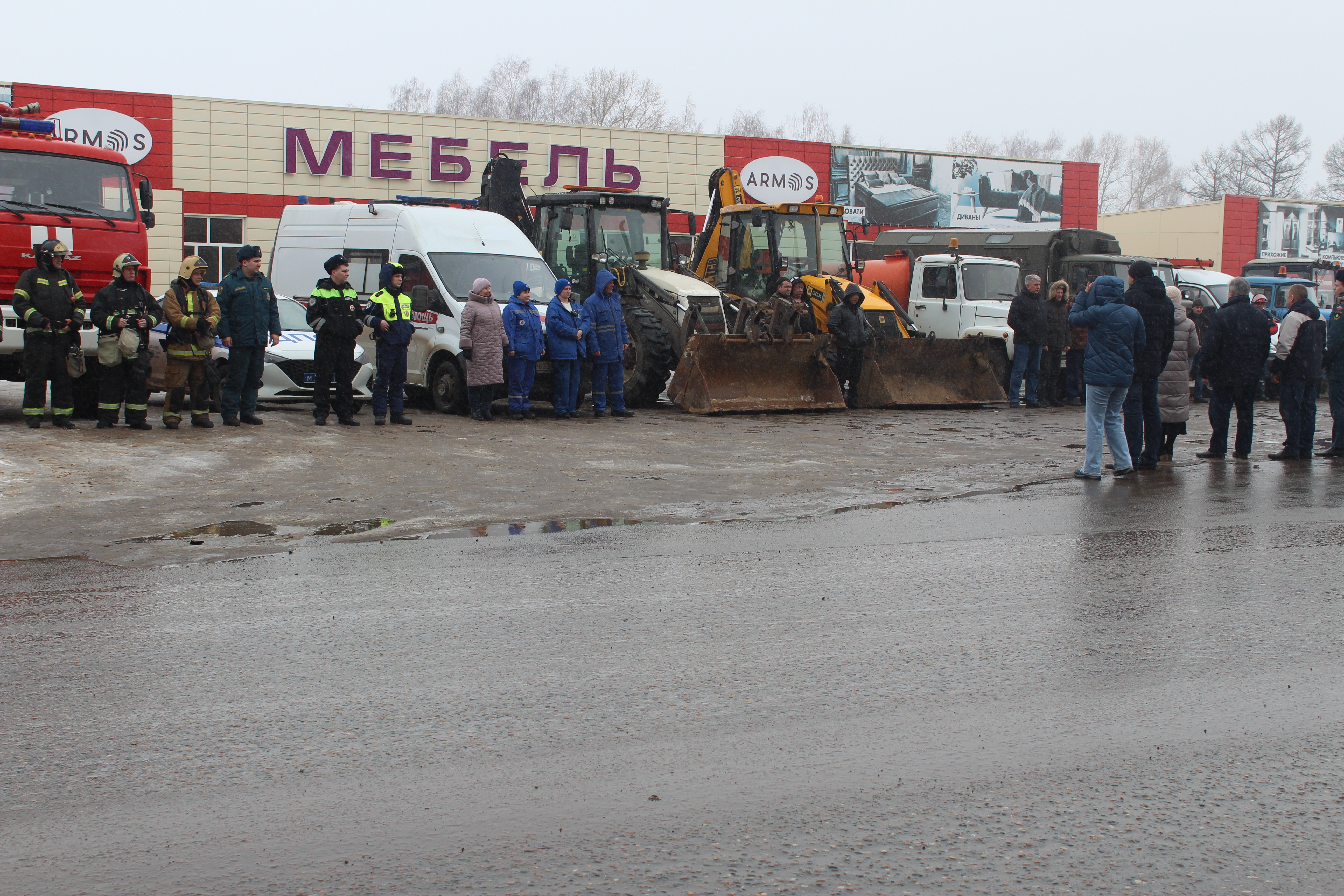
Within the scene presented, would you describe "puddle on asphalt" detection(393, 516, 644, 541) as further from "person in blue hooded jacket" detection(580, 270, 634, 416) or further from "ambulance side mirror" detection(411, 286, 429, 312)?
"ambulance side mirror" detection(411, 286, 429, 312)

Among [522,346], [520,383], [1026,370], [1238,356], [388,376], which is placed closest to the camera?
[1238,356]

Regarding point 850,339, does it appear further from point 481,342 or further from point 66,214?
point 66,214

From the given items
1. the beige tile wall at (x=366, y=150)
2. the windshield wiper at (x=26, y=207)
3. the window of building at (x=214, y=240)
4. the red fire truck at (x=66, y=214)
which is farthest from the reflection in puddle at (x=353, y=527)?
the window of building at (x=214, y=240)

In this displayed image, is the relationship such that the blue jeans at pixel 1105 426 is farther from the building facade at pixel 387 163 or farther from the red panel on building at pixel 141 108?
the red panel on building at pixel 141 108

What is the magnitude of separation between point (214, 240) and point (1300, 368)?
996 inches

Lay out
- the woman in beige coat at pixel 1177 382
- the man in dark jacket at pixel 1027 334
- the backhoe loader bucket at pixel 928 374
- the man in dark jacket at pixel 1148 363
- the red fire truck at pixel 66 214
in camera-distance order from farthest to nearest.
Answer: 1. the man in dark jacket at pixel 1027 334
2. the backhoe loader bucket at pixel 928 374
3. the red fire truck at pixel 66 214
4. the woman in beige coat at pixel 1177 382
5. the man in dark jacket at pixel 1148 363

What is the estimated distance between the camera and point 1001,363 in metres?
19.4

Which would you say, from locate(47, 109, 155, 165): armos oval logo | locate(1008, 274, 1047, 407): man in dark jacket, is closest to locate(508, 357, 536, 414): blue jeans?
locate(1008, 274, 1047, 407): man in dark jacket

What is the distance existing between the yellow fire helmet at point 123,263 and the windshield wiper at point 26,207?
94cm

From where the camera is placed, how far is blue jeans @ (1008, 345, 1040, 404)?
1894 cm

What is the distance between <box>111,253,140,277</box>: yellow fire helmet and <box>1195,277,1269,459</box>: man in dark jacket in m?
11.2

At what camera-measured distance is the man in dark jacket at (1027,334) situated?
61.5ft

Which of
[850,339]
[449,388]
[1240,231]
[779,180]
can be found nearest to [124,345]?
[449,388]

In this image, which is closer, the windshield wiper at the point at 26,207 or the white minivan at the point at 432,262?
the windshield wiper at the point at 26,207
